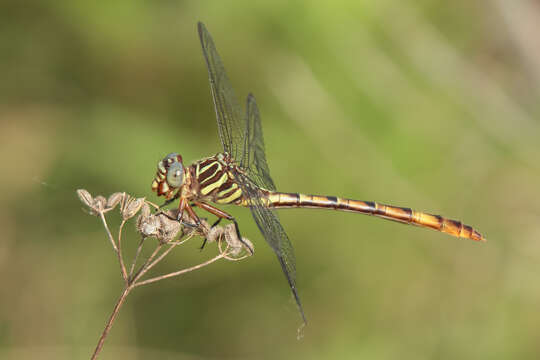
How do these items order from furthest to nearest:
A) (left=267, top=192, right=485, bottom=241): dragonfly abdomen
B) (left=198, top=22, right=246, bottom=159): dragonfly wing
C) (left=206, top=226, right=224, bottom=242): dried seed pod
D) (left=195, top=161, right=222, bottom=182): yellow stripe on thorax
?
(left=267, top=192, right=485, bottom=241): dragonfly abdomen < (left=198, top=22, right=246, bottom=159): dragonfly wing < (left=195, top=161, right=222, bottom=182): yellow stripe on thorax < (left=206, top=226, right=224, bottom=242): dried seed pod

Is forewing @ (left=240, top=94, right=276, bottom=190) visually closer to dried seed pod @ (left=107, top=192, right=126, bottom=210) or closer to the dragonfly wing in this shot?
the dragonfly wing

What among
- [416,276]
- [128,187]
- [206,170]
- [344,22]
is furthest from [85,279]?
[344,22]

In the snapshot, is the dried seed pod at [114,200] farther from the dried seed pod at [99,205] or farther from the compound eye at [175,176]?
the compound eye at [175,176]

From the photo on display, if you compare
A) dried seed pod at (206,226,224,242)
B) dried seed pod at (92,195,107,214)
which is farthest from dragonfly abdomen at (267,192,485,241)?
dried seed pod at (92,195,107,214)

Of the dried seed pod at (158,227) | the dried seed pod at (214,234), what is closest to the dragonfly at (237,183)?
the dried seed pod at (214,234)

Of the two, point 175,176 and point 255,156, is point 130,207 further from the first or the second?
point 255,156

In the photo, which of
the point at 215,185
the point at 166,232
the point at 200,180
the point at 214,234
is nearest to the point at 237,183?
the point at 215,185

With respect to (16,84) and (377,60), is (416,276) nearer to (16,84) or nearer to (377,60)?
(377,60)

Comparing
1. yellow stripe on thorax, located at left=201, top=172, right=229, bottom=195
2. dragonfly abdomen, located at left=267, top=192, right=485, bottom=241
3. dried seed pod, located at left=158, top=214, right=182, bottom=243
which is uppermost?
dragonfly abdomen, located at left=267, top=192, right=485, bottom=241
